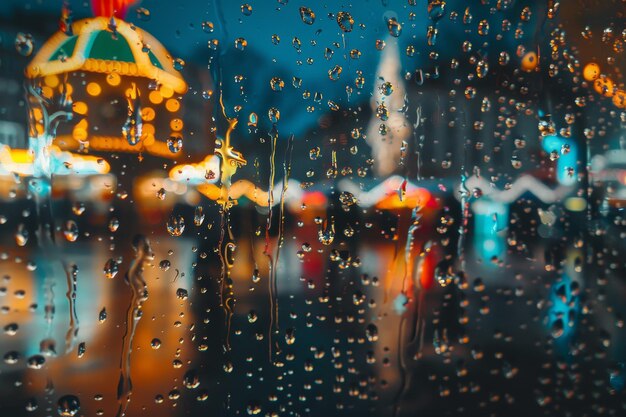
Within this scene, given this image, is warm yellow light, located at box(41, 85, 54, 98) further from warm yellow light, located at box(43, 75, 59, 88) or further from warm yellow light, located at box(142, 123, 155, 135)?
warm yellow light, located at box(142, 123, 155, 135)

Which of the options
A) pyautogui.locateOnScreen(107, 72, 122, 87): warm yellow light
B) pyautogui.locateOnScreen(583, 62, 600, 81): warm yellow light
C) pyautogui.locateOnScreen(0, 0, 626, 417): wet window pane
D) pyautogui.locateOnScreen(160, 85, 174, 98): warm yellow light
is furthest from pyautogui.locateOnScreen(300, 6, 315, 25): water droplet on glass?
pyautogui.locateOnScreen(583, 62, 600, 81): warm yellow light

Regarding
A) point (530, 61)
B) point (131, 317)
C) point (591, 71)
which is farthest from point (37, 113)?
point (591, 71)

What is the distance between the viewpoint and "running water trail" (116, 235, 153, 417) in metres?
1.36

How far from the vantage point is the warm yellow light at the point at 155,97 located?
4.61ft

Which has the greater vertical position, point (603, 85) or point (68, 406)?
point (603, 85)

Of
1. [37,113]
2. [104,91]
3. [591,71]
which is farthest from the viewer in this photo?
[591,71]

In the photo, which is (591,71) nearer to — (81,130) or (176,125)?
(176,125)

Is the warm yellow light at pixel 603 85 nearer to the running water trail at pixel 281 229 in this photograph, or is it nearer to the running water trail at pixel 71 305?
the running water trail at pixel 281 229

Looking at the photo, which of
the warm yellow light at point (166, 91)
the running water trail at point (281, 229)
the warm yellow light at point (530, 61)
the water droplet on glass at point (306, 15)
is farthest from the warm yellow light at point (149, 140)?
the warm yellow light at point (530, 61)

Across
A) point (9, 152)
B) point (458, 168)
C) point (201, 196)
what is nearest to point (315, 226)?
point (201, 196)

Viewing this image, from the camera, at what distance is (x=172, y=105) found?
4.66 ft

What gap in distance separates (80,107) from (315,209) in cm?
70

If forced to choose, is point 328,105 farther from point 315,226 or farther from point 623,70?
point 623,70

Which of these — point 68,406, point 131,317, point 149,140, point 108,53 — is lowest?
point 68,406
